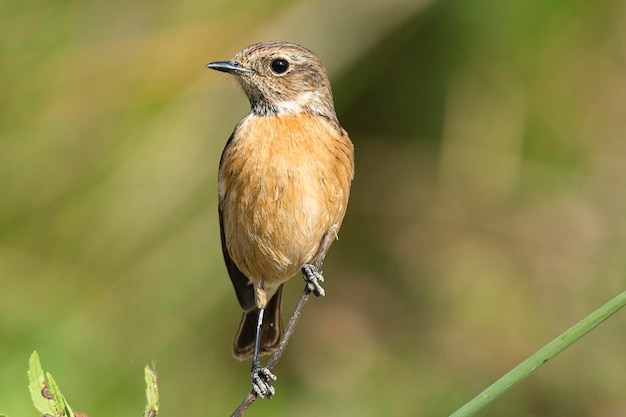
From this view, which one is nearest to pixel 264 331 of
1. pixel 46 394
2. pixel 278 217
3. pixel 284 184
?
pixel 278 217

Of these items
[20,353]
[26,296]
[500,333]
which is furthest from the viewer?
[500,333]

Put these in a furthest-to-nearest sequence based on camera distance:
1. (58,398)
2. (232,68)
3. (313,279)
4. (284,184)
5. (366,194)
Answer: (366,194)
(232,68)
(284,184)
(313,279)
(58,398)

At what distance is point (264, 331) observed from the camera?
4559 mm

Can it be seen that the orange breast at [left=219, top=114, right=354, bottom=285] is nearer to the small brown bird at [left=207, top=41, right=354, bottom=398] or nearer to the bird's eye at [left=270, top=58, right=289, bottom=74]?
the small brown bird at [left=207, top=41, right=354, bottom=398]

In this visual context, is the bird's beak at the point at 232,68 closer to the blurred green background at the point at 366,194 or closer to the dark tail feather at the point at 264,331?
the dark tail feather at the point at 264,331

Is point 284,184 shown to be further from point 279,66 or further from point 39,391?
point 39,391

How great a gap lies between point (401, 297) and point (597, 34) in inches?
75.7

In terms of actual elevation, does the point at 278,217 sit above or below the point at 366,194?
above

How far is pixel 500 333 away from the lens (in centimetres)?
534

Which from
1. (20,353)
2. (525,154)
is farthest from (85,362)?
(525,154)

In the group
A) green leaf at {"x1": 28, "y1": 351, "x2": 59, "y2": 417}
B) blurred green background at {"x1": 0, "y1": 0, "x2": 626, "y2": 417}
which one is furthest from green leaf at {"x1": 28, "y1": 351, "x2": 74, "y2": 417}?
blurred green background at {"x1": 0, "y1": 0, "x2": 626, "y2": 417}

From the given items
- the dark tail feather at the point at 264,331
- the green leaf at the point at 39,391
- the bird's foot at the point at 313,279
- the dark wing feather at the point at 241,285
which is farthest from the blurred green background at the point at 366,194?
the green leaf at the point at 39,391

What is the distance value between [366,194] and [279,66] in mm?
1804

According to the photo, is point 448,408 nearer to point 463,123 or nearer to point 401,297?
point 401,297
